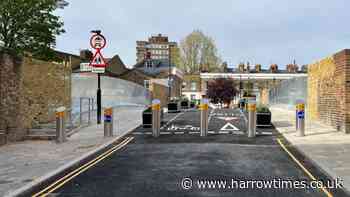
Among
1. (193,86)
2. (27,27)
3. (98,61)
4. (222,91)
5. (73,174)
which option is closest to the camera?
(73,174)

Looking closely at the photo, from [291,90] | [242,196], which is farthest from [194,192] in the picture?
[291,90]

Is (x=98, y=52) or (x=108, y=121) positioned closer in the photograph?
(x=108, y=121)

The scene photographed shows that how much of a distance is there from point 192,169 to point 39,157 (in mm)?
4447

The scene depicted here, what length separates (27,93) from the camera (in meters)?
15.4

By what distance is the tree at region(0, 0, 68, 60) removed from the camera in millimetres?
37656

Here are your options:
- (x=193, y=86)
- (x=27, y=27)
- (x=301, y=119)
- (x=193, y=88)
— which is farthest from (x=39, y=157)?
(x=193, y=88)

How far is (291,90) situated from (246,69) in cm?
8446

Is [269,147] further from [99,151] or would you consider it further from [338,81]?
[338,81]

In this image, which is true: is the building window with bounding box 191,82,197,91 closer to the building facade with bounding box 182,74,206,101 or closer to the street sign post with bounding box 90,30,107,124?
the building facade with bounding box 182,74,206,101

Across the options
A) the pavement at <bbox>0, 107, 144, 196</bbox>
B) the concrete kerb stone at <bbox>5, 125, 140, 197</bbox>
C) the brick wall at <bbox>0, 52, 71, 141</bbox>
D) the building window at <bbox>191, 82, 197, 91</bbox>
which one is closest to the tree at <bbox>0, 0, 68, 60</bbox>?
→ the brick wall at <bbox>0, 52, 71, 141</bbox>

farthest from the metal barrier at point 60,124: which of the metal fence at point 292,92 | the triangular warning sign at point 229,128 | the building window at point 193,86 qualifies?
the building window at point 193,86

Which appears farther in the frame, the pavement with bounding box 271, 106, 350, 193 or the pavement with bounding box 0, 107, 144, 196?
the pavement with bounding box 271, 106, 350, 193

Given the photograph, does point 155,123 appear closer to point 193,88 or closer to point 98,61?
point 98,61

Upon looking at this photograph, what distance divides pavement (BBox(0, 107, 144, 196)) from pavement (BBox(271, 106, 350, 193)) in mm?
6035
